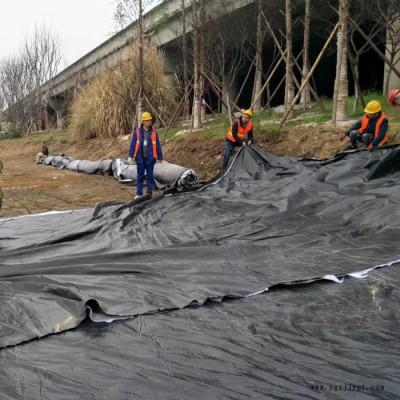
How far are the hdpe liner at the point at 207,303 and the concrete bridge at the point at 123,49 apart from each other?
10.3 m

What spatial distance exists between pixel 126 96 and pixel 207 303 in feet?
45.6

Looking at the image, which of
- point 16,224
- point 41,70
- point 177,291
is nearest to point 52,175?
point 16,224

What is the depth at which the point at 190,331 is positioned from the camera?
2027 millimetres

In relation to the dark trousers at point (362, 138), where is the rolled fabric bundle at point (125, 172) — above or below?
below

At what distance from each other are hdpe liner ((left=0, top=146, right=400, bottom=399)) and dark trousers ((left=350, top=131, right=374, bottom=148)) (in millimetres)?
1640

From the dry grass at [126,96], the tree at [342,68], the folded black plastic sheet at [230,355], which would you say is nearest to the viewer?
the folded black plastic sheet at [230,355]

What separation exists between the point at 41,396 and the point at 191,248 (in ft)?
5.77

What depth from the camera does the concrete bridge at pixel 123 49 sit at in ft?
51.7

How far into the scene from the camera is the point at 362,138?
5902 millimetres

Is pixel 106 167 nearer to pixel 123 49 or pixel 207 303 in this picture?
pixel 207 303

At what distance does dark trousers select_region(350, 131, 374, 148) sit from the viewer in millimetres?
5809

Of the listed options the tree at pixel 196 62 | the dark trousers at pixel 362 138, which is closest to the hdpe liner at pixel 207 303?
the dark trousers at pixel 362 138

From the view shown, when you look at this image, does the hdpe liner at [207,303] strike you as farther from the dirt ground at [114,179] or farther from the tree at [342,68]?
the tree at [342,68]

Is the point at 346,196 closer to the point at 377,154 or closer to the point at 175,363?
the point at 377,154
